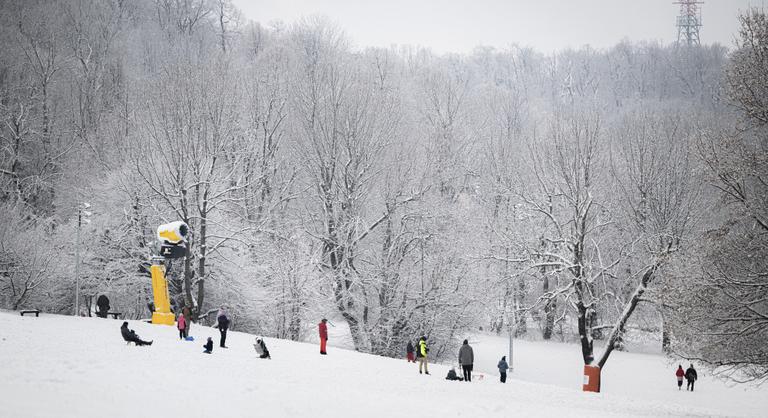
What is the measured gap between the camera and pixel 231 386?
1255 cm

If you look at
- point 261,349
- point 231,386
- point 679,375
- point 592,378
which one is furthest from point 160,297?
point 679,375

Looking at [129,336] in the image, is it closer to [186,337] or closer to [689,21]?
[186,337]

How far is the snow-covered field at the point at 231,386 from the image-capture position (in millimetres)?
10078

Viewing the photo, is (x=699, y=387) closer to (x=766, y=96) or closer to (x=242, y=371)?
(x=766, y=96)

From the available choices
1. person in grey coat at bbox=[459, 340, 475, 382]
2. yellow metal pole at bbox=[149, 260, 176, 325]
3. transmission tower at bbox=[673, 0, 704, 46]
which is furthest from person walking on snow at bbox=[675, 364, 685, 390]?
transmission tower at bbox=[673, 0, 704, 46]

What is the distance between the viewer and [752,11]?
16328mm

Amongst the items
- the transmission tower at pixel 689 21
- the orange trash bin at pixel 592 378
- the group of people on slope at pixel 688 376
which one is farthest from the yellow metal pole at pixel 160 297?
the transmission tower at pixel 689 21

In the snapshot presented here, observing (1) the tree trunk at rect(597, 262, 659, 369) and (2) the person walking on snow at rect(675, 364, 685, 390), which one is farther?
(2) the person walking on snow at rect(675, 364, 685, 390)

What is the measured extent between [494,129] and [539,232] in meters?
19.8

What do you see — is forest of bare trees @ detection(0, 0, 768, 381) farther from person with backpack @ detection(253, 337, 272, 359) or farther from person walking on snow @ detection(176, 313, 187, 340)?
person with backpack @ detection(253, 337, 272, 359)

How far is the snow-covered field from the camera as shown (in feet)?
33.1

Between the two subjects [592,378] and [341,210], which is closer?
[592,378]

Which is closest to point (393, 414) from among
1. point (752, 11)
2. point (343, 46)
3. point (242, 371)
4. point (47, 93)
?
point (242, 371)

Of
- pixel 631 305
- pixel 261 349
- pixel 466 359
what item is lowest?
pixel 466 359
